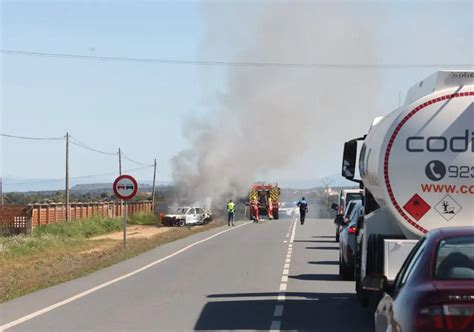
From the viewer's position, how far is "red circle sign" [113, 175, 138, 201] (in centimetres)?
2819

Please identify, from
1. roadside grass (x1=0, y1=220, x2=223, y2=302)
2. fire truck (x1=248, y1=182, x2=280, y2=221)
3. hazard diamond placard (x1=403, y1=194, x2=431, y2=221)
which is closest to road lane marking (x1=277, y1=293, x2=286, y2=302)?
hazard diamond placard (x1=403, y1=194, x2=431, y2=221)

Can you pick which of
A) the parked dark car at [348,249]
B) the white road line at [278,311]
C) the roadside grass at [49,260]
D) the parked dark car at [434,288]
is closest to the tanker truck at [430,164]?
the white road line at [278,311]

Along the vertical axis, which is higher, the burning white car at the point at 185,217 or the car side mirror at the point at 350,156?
the car side mirror at the point at 350,156

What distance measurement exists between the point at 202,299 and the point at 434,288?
892cm

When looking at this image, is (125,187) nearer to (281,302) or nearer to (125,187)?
(125,187)

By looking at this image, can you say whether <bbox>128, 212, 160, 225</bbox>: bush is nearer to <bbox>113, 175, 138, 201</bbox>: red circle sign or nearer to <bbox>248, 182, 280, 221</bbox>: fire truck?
<bbox>248, 182, 280, 221</bbox>: fire truck

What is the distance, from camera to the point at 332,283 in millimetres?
17203

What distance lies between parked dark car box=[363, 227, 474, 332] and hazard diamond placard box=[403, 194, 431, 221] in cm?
351

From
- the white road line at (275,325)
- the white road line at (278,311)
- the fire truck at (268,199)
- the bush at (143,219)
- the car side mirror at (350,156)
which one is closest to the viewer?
the white road line at (275,325)

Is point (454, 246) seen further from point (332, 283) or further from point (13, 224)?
point (13, 224)

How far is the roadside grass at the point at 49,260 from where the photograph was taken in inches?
706

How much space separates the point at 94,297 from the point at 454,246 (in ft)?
31.1

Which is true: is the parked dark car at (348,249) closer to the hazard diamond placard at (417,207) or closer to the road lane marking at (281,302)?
the road lane marking at (281,302)

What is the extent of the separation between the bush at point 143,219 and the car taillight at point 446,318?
5790 cm
